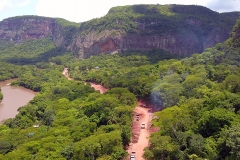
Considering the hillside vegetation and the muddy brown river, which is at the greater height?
the hillside vegetation

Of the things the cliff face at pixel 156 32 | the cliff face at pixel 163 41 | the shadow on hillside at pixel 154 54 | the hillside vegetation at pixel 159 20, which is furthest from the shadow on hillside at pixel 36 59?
the shadow on hillside at pixel 154 54

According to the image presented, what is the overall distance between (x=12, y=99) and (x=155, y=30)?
197ft

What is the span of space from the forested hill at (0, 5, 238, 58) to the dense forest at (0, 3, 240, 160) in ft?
111

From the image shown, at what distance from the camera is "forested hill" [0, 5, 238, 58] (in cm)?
9669

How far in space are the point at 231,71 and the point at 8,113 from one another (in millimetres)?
46965

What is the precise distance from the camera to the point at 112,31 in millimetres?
96625

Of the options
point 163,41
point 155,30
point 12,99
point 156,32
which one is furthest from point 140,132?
point 155,30

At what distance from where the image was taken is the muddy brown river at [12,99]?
54.1 m

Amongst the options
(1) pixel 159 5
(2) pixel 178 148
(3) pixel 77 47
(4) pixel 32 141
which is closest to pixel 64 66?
(3) pixel 77 47

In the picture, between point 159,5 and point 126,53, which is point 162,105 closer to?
point 126,53

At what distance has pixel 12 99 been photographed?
6462 centimetres

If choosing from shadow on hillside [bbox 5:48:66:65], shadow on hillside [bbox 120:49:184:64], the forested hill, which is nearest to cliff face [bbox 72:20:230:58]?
the forested hill

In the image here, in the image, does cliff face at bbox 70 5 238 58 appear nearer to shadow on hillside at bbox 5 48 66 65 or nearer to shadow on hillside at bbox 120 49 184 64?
shadow on hillside at bbox 120 49 184 64

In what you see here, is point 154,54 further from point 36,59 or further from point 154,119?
point 36,59
